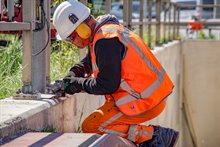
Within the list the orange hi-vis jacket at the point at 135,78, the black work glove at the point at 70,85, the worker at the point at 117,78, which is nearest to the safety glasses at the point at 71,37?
the worker at the point at 117,78

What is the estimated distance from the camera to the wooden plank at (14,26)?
4.42 metres

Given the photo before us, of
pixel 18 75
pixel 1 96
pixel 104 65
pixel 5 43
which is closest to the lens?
pixel 104 65

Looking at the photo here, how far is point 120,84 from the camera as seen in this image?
464 centimetres

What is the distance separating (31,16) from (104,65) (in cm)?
93

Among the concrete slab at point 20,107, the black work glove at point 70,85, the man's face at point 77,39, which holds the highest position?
the man's face at point 77,39

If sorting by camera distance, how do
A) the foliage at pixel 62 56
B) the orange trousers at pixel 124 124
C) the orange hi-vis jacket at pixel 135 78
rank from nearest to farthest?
the orange hi-vis jacket at pixel 135 78
the orange trousers at pixel 124 124
the foliage at pixel 62 56

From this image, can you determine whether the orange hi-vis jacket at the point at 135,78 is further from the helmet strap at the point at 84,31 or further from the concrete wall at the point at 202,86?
the concrete wall at the point at 202,86

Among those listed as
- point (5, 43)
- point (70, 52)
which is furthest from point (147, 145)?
point (5, 43)

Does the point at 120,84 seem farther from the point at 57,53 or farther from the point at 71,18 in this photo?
the point at 57,53

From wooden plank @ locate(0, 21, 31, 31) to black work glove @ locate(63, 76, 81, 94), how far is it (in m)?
0.52

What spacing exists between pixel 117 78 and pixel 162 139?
2.31 ft

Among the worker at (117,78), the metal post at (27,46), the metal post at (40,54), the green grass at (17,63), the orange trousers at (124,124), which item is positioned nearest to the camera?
the worker at (117,78)

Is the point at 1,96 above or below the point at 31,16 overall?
below

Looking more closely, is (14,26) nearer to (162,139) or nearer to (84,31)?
(84,31)
